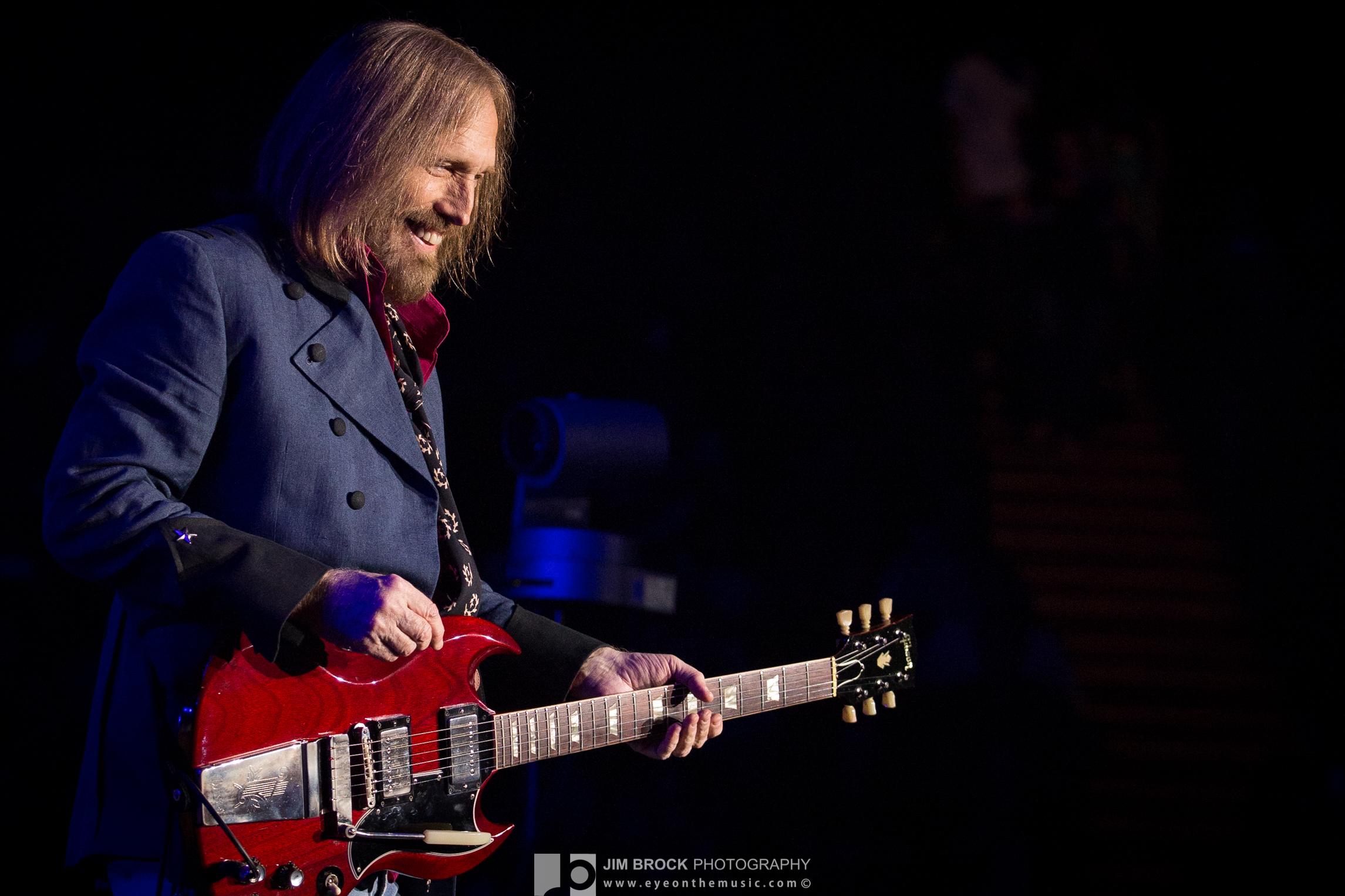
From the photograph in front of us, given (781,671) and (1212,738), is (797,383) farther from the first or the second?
(1212,738)

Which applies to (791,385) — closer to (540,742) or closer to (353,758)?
(540,742)

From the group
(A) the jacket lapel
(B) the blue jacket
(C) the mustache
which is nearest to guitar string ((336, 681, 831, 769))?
(B) the blue jacket

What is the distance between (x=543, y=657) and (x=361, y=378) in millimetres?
690

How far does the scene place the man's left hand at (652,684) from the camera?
2.15 metres

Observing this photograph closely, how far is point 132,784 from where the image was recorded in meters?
1.53

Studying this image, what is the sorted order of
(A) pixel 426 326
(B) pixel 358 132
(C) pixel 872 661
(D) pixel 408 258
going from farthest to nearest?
(C) pixel 872 661 < (A) pixel 426 326 < (D) pixel 408 258 < (B) pixel 358 132

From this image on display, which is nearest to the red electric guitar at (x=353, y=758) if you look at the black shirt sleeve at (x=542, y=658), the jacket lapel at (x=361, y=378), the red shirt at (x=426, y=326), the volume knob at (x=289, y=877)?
the volume knob at (x=289, y=877)

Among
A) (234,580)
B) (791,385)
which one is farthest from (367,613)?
(791,385)

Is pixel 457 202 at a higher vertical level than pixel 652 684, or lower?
higher

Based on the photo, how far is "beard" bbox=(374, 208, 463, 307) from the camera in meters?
1.96

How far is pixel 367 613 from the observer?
1.49m

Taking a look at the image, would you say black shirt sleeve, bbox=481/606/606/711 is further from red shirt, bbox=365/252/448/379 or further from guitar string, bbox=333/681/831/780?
red shirt, bbox=365/252/448/379

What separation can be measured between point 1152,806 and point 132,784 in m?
4.34
